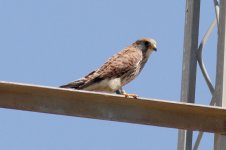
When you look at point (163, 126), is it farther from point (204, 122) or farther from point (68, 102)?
point (68, 102)

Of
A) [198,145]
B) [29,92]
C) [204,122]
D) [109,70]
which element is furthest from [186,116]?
[109,70]

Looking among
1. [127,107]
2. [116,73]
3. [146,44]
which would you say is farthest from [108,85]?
[127,107]

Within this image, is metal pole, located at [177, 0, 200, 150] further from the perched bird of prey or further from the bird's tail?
the bird's tail

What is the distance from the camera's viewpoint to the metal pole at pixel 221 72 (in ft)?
17.6

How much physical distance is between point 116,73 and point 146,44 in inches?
41.8

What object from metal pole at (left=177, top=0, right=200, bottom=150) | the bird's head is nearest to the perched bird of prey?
the bird's head

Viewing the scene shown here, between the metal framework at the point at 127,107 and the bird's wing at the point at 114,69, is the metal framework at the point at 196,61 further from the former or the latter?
the bird's wing at the point at 114,69

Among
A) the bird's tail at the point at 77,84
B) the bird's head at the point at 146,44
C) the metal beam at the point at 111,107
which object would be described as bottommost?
the metal beam at the point at 111,107

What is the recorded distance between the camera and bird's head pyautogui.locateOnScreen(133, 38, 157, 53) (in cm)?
884

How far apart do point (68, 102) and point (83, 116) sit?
0.14 metres

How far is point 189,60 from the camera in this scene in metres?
6.03

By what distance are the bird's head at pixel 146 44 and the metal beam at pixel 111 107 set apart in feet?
11.7

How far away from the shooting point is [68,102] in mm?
5117

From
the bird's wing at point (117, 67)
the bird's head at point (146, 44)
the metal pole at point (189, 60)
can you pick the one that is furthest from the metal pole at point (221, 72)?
the bird's head at point (146, 44)
